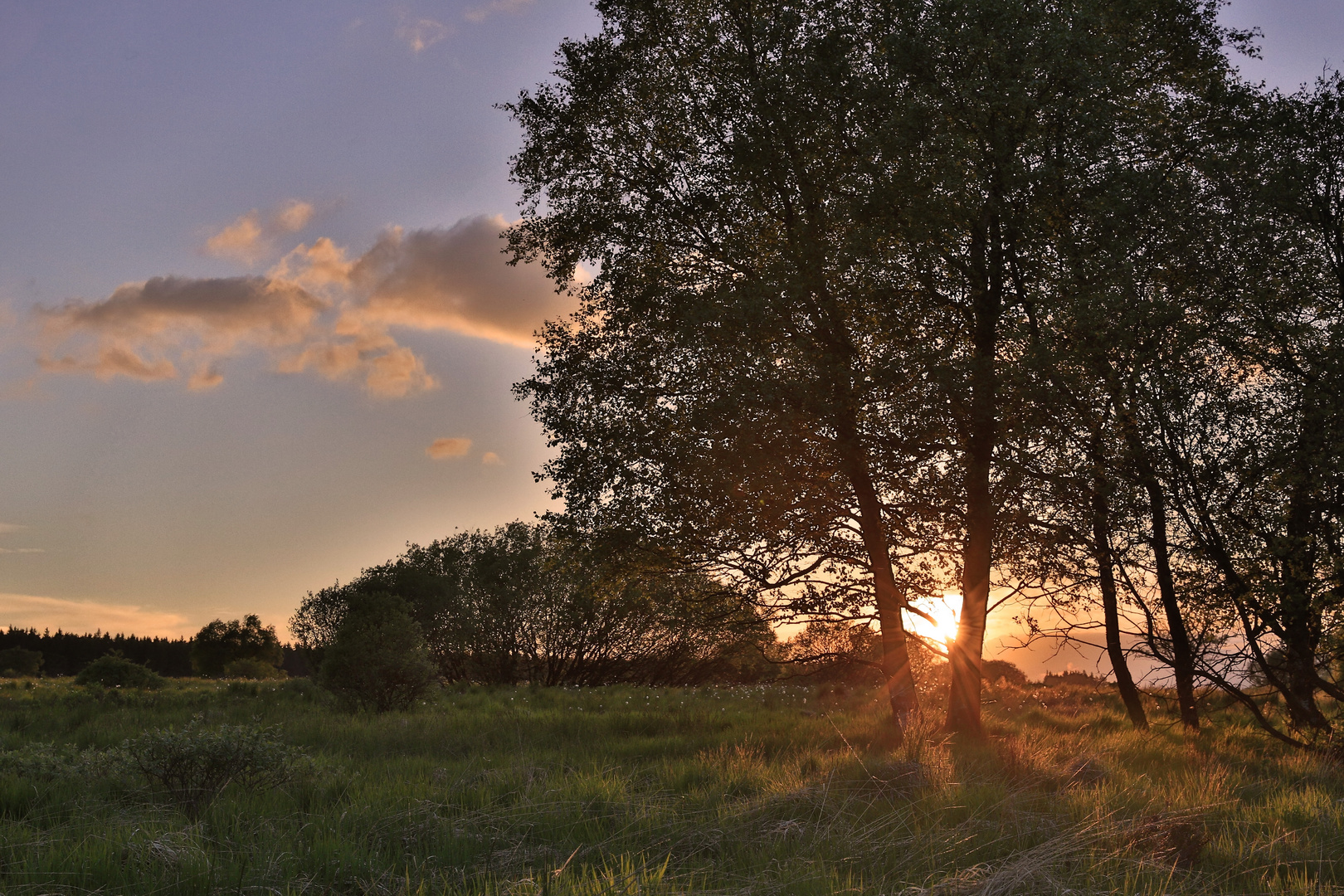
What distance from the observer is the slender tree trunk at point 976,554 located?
523 inches

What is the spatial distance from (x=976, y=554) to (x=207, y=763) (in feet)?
33.9

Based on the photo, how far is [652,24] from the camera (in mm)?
16188

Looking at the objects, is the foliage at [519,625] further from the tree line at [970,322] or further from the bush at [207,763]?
the bush at [207,763]

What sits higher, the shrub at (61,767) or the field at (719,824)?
the field at (719,824)

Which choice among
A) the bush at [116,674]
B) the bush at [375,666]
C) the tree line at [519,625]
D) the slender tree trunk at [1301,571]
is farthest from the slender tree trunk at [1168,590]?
the bush at [116,674]

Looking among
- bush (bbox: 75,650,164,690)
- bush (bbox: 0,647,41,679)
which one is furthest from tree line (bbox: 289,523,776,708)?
bush (bbox: 0,647,41,679)

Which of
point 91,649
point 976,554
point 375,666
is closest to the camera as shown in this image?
point 976,554

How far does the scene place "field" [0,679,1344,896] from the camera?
19.4 feet

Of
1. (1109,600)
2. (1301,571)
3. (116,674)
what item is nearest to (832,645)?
(1109,600)

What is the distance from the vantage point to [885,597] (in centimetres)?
1418

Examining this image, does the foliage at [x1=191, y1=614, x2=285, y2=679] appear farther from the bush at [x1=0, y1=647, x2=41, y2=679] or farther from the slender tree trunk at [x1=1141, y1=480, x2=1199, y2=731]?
the slender tree trunk at [x1=1141, y1=480, x2=1199, y2=731]

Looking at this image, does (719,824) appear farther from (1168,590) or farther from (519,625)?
(519,625)

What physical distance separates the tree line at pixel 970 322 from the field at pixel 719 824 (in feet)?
9.01

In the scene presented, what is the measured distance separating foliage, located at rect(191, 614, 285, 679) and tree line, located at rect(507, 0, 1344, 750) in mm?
67950
